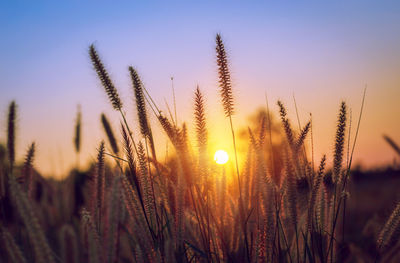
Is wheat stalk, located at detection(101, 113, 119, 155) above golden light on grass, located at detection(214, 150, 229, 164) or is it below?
above

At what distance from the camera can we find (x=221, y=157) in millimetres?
2072

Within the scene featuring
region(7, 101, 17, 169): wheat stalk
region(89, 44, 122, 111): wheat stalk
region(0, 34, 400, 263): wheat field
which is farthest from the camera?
region(7, 101, 17, 169): wheat stalk

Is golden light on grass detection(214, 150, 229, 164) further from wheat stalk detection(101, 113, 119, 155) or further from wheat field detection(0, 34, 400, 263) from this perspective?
wheat stalk detection(101, 113, 119, 155)

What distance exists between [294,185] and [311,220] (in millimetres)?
216

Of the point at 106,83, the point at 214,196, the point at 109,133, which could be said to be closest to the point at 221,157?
the point at 214,196

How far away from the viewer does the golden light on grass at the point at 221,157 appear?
199 cm

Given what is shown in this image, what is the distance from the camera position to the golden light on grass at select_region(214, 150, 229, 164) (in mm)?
1991

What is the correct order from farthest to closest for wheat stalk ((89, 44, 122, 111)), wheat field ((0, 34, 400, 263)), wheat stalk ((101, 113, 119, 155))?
wheat stalk ((101, 113, 119, 155)), wheat stalk ((89, 44, 122, 111)), wheat field ((0, 34, 400, 263))

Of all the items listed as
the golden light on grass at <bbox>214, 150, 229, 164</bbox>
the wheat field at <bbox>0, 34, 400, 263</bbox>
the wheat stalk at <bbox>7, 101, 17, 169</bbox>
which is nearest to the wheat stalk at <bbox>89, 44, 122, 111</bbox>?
the wheat field at <bbox>0, 34, 400, 263</bbox>

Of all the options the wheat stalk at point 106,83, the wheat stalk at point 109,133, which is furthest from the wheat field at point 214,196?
the wheat stalk at point 109,133

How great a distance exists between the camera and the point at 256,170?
172cm

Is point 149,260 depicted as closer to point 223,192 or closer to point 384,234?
point 223,192

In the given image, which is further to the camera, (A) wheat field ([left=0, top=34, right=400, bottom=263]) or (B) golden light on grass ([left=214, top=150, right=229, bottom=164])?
(B) golden light on grass ([left=214, top=150, right=229, bottom=164])

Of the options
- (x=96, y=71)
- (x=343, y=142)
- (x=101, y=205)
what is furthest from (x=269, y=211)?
(x=96, y=71)
